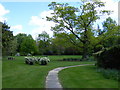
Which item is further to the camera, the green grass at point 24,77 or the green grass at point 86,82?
the green grass at point 24,77

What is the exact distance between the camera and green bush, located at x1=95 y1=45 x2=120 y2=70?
12493mm


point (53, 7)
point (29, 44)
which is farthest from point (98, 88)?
point (29, 44)

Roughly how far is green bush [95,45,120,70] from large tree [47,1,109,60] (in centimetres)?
1703

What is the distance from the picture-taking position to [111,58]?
1277 cm

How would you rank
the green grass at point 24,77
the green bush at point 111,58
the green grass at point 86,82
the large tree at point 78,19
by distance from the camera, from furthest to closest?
1. the large tree at point 78,19
2. the green bush at point 111,58
3. the green grass at point 24,77
4. the green grass at point 86,82

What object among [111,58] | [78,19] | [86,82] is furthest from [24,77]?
[78,19]

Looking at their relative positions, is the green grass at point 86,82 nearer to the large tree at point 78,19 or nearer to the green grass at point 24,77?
the green grass at point 24,77

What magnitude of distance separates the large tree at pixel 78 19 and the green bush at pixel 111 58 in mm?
17027

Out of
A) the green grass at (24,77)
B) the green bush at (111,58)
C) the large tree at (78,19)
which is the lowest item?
the green grass at (24,77)

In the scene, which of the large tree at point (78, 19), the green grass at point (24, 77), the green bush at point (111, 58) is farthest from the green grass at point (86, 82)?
the large tree at point (78, 19)

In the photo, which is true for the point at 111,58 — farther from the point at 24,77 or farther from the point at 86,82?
the point at 24,77

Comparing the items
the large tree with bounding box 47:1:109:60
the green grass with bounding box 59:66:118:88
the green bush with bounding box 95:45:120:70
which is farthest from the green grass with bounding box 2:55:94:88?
the large tree with bounding box 47:1:109:60

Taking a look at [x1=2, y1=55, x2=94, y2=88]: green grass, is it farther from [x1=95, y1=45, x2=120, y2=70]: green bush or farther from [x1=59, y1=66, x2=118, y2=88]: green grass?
[x1=95, y1=45, x2=120, y2=70]: green bush

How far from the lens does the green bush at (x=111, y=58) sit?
12493mm
